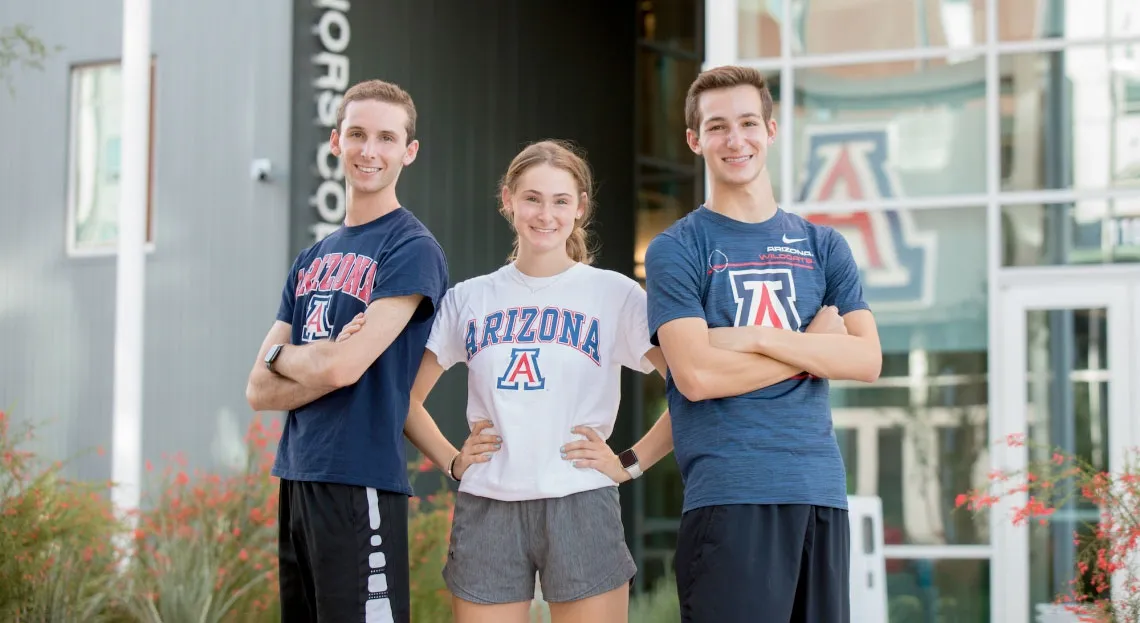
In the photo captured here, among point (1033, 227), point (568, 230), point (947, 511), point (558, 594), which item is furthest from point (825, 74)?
point (558, 594)

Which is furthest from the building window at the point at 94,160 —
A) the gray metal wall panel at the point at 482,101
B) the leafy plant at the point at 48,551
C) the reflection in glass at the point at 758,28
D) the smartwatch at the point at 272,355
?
the smartwatch at the point at 272,355

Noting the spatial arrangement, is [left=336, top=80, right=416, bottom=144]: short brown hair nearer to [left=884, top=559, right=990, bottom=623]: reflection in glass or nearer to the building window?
[left=884, top=559, right=990, bottom=623]: reflection in glass

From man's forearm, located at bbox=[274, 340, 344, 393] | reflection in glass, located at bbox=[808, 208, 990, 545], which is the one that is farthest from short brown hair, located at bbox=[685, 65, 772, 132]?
reflection in glass, located at bbox=[808, 208, 990, 545]

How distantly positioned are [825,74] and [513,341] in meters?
5.32

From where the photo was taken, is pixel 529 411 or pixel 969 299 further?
pixel 969 299

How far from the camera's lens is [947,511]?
762 cm

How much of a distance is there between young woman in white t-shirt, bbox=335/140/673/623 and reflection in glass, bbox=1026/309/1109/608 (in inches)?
191

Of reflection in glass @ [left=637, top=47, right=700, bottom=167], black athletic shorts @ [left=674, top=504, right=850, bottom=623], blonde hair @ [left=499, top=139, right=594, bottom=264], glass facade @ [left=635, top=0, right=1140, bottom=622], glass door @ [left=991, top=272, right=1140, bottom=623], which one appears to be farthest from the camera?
reflection in glass @ [left=637, top=47, right=700, bottom=167]

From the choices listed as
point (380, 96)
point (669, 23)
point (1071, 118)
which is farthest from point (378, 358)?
point (669, 23)

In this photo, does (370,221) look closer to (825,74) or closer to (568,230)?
(568,230)

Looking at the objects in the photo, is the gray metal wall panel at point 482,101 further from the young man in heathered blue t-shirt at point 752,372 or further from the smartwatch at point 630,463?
the young man in heathered blue t-shirt at point 752,372

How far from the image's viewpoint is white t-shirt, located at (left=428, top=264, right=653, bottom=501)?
312 cm

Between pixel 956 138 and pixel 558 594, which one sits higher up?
pixel 956 138

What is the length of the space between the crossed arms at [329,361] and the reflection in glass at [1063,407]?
17.2 ft
